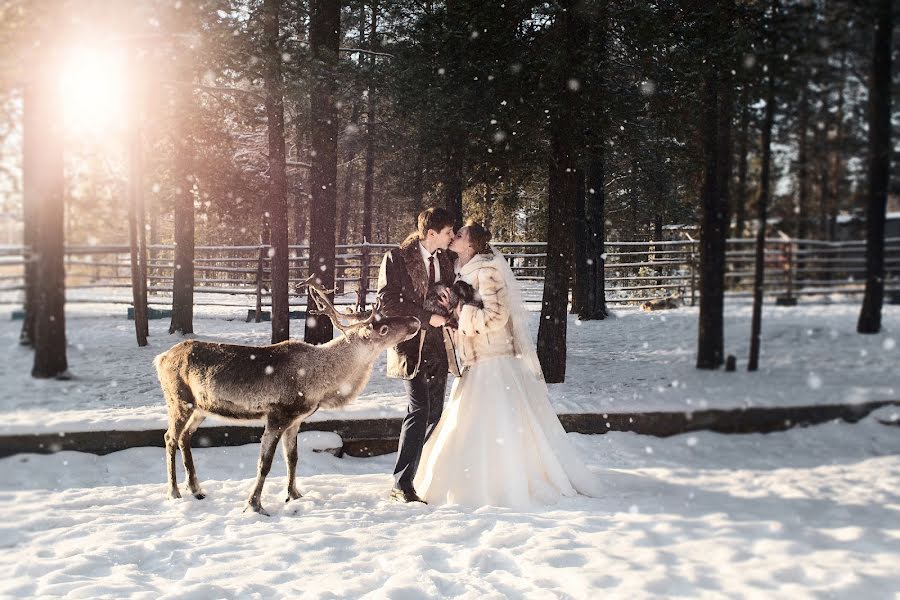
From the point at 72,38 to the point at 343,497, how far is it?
370cm

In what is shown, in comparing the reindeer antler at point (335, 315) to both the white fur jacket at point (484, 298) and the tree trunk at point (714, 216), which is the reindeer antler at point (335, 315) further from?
the tree trunk at point (714, 216)

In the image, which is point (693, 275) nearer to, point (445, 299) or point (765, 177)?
point (445, 299)

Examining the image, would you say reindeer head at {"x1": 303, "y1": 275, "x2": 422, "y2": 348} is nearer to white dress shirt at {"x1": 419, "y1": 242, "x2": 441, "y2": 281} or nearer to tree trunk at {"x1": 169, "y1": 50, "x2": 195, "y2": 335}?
white dress shirt at {"x1": 419, "y1": 242, "x2": 441, "y2": 281}

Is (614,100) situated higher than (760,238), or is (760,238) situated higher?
(614,100)

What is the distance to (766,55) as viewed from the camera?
280cm

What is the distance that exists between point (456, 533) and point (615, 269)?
5771 millimetres

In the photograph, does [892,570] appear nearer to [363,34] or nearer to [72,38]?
[72,38]

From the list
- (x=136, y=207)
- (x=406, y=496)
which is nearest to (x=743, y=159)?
(x=406, y=496)

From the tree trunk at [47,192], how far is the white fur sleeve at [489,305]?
9.98ft

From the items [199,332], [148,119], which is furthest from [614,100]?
[199,332]

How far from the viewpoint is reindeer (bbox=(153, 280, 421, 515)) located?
3826 mm

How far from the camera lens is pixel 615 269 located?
28.4 feet

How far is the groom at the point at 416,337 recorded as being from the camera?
13.0ft

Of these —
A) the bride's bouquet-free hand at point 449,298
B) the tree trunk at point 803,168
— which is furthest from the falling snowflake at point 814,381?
the bride's bouquet-free hand at point 449,298
